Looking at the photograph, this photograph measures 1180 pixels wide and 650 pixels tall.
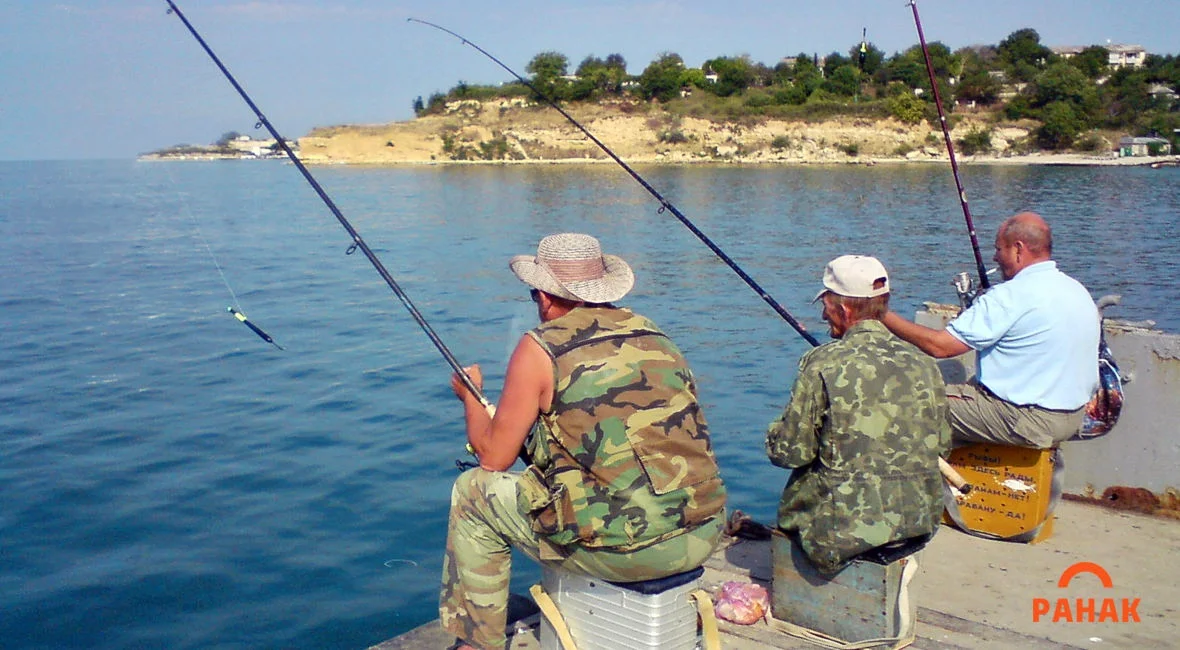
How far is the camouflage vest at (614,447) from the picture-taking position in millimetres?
3180

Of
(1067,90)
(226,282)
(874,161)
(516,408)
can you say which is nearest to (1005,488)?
(516,408)

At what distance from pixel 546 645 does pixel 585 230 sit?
22.9 meters

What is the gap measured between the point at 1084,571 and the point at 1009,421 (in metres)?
0.70

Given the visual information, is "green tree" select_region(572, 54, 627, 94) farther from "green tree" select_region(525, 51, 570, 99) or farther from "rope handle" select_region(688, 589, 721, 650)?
"rope handle" select_region(688, 589, 721, 650)

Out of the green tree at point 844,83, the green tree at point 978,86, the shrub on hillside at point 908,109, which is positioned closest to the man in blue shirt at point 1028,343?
the shrub on hillside at point 908,109

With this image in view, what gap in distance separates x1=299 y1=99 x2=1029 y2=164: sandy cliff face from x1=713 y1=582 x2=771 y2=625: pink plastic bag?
63.7 metres

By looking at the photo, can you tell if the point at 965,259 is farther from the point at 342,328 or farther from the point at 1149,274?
the point at 342,328

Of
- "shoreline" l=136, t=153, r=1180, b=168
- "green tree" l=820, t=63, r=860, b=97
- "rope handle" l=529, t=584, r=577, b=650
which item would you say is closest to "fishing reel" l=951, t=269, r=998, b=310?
"rope handle" l=529, t=584, r=577, b=650

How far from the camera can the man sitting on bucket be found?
3.18 metres

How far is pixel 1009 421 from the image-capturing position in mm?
4605

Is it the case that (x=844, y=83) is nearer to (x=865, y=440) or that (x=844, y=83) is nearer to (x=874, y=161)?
(x=874, y=161)

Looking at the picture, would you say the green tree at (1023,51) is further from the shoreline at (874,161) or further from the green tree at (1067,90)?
the shoreline at (874,161)

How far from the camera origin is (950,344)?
4.61m

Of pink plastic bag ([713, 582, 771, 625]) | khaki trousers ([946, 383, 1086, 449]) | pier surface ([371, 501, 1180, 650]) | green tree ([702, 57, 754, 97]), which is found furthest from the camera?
green tree ([702, 57, 754, 97])
